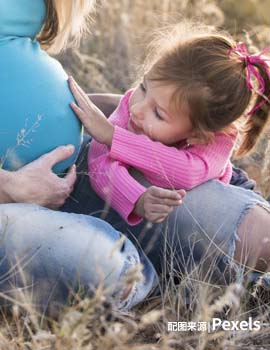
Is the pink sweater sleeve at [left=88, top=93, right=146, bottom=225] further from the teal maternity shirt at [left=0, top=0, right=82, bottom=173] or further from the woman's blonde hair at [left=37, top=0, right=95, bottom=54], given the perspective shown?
the woman's blonde hair at [left=37, top=0, right=95, bottom=54]

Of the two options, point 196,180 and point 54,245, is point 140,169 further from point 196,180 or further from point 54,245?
point 54,245

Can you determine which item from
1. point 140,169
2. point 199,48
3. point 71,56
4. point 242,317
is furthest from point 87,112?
point 71,56

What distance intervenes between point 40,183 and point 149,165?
1.20 ft

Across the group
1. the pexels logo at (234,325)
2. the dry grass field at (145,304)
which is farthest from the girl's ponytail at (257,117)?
the pexels logo at (234,325)

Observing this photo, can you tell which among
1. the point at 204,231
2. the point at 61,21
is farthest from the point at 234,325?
the point at 61,21

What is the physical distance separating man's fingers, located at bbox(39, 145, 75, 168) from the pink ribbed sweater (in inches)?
5.3

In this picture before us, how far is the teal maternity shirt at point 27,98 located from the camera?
261cm

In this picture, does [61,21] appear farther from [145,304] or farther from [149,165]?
[145,304]

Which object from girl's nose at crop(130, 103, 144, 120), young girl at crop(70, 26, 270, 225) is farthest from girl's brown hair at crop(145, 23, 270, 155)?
girl's nose at crop(130, 103, 144, 120)

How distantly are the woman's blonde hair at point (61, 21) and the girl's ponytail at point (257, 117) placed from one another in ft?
2.31

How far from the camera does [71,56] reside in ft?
16.3

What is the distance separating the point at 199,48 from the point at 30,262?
2.98 feet

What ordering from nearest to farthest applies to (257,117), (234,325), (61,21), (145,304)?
(234,325), (145,304), (257,117), (61,21)

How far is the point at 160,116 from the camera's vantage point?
266 cm
